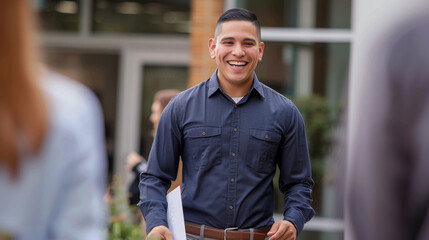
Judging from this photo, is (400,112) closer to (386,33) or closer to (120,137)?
(386,33)

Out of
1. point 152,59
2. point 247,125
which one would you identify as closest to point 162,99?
point 247,125

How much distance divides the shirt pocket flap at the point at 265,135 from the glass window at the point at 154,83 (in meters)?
6.15

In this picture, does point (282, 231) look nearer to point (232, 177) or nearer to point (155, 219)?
point (232, 177)

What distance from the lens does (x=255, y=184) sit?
131 inches

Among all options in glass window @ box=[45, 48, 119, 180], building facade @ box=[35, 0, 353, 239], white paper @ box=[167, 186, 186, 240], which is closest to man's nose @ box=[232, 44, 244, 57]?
white paper @ box=[167, 186, 186, 240]

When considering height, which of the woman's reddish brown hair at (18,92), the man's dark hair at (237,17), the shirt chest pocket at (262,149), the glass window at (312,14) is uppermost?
the glass window at (312,14)

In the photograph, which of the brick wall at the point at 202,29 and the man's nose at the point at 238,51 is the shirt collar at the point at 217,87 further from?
the brick wall at the point at 202,29

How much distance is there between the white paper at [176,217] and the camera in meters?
3.23

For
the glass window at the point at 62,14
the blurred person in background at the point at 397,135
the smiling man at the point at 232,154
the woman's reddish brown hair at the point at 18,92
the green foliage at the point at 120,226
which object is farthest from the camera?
the glass window at the point at 62,14

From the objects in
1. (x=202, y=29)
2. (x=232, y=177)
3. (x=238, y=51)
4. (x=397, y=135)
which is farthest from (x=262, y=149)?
(x=202, y=29)

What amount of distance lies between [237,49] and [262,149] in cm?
46

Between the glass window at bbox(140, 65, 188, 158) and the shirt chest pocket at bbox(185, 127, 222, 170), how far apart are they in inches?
240

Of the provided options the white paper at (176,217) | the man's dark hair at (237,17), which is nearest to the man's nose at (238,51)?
the man's dark hair at (237,17)

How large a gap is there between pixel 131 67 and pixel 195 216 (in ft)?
20.7
